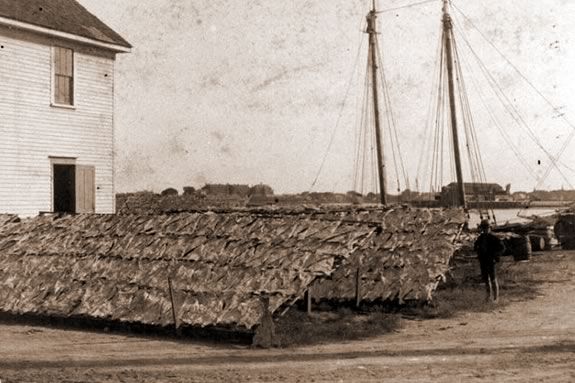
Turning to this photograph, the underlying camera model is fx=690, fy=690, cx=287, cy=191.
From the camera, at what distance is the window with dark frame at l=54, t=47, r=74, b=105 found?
2233 centimetres

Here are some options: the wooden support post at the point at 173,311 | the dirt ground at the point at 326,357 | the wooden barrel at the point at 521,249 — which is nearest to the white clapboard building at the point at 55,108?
the dirt ground at the point at 326,357

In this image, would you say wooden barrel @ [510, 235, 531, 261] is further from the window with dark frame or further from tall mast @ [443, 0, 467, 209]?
the window with dark frame

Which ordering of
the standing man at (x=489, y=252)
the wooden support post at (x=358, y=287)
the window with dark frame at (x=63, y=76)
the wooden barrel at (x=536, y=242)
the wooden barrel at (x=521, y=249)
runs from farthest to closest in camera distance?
the wooden barrel at (x=536, y=242) → the wooden barrel at (x=521, y=249) → the window with dark frame at (x=63, y=76) → the standing man at (x=489, y=252) → the wooden support post at (x=358, y=287)

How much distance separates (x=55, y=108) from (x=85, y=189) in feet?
9.33

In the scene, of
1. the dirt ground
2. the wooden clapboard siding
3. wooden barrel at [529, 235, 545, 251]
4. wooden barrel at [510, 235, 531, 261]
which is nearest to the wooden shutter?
the wooden clapboard siding

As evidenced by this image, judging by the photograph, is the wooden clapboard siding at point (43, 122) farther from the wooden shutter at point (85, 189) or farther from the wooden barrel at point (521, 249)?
the wooden barrel at point (521, 249)

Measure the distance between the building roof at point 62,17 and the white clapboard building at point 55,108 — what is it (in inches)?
1.5

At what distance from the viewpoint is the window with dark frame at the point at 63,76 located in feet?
73.3

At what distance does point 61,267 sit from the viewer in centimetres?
1549

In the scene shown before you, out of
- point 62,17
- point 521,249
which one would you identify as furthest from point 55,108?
point 521,249

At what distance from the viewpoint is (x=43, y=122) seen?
21.9m

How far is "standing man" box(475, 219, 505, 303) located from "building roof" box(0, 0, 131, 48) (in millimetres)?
14066

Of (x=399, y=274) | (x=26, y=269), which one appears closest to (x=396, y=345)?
(x=399, y=274)

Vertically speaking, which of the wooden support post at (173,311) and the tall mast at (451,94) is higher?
the tall mast at (451,94)
